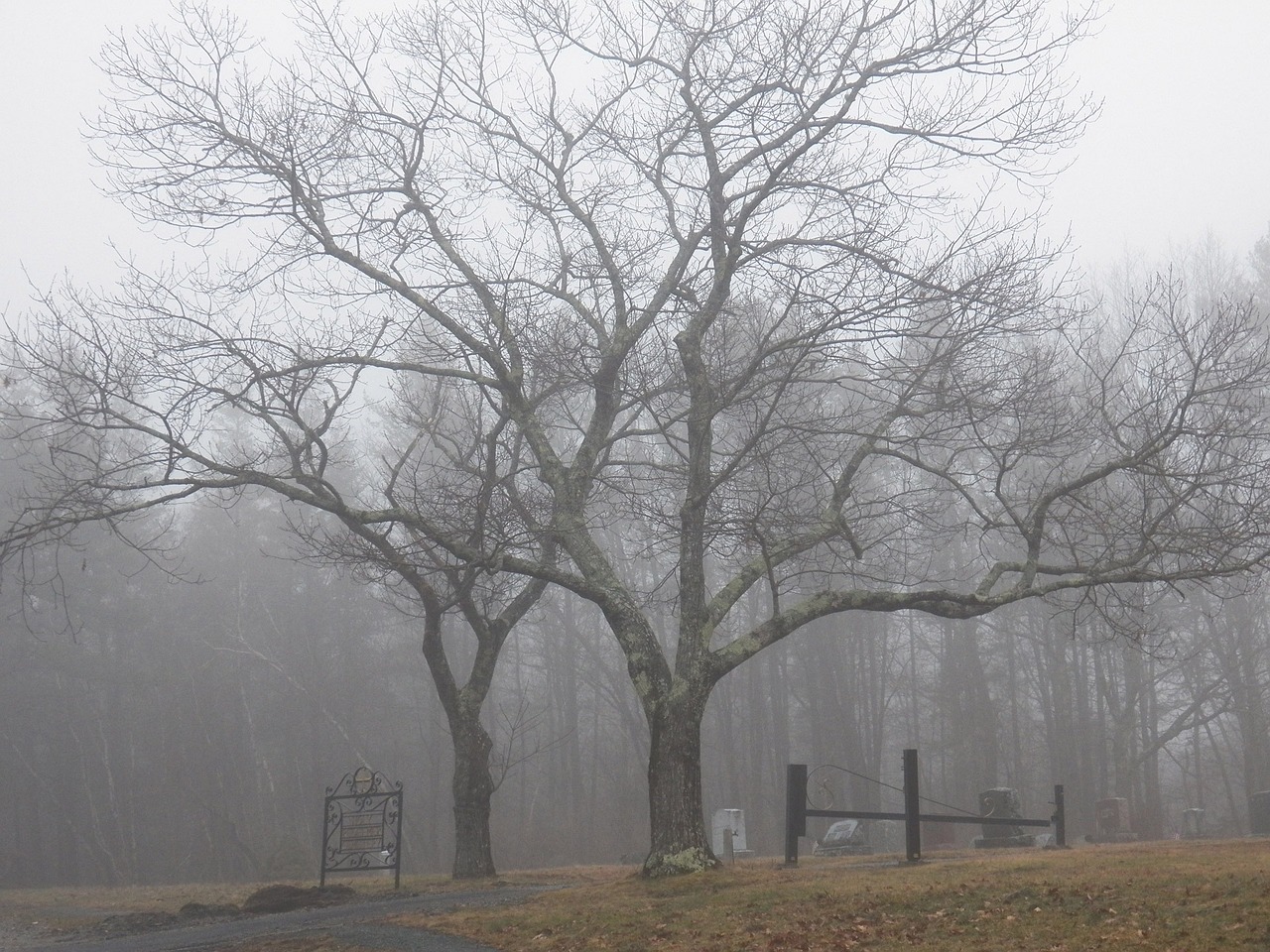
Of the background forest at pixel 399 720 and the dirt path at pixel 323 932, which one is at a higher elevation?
the background forest at pixel 399 720

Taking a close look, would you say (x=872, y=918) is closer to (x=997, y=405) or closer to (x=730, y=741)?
(x=997, y=405)

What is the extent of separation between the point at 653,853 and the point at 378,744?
2988 cm

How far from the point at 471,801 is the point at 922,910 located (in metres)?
8.36

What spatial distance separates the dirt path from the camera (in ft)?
29.8

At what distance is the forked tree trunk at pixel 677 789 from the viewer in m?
11.5

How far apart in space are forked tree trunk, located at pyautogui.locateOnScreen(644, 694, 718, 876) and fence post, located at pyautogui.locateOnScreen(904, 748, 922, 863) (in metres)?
2.24

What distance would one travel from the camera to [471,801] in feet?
50.5

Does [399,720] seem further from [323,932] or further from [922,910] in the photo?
[922,910]

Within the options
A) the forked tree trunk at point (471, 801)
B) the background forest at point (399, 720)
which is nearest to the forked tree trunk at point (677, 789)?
the forked tree trunk at point (471, 801)

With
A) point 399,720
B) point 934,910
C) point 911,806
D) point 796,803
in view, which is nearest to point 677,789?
point 796,803

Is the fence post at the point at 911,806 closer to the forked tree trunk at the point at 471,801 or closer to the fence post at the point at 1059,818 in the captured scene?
the fence post at the point at 1059,818

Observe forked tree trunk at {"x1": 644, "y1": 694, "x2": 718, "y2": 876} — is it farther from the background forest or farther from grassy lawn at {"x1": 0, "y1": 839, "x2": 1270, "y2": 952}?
the background forest

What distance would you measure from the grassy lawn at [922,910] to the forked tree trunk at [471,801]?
385 cm

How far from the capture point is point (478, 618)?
15625 millimetres
